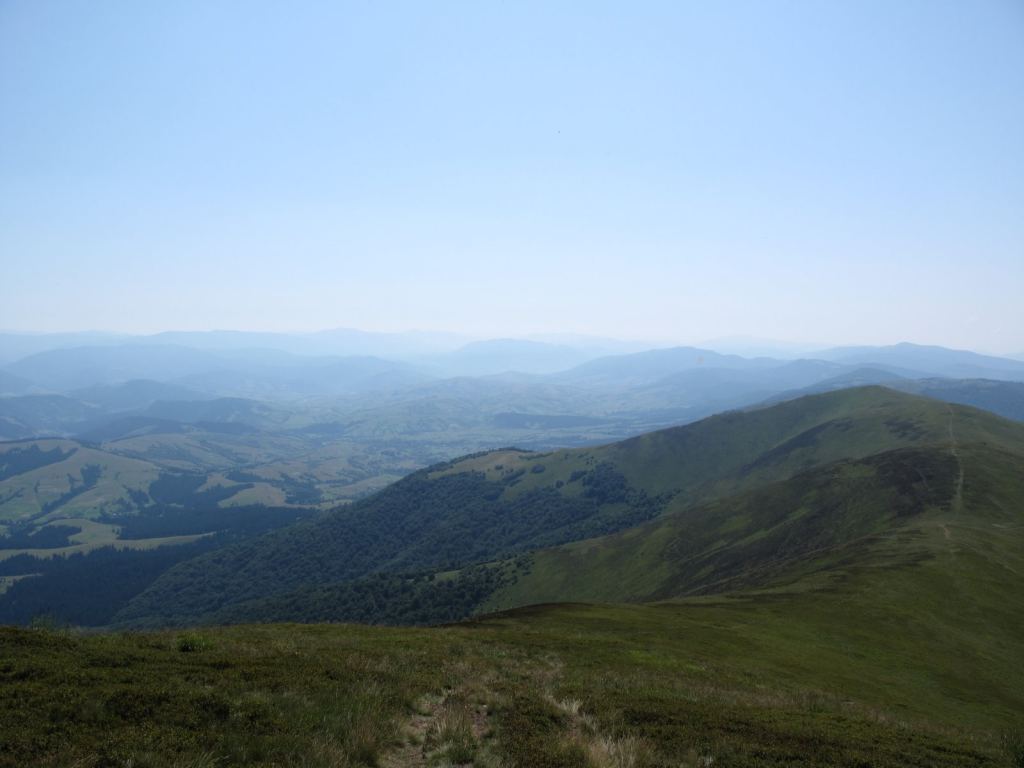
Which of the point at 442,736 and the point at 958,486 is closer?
the point at 442,736

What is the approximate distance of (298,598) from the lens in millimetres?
179875

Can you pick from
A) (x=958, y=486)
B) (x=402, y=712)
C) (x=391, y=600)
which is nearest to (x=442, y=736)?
(x=402, y=712)

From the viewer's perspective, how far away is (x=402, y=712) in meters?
14.9

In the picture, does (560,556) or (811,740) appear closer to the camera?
(811,740)

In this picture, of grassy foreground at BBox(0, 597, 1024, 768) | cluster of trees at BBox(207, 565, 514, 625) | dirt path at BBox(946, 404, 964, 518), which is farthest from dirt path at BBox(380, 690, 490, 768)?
cluster of trees at BBox(207, 565, 514, 625)

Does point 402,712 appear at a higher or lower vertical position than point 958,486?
higher

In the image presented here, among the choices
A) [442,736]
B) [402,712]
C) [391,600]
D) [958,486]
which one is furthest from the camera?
[391,600]

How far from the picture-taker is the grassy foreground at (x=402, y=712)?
10.8 metres

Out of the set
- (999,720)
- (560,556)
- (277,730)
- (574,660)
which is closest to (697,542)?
(560,556)

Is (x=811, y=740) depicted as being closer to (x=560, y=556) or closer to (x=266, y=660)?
→ (x=266, y=660)

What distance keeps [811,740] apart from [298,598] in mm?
194071

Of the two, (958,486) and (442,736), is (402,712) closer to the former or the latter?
(442,736)

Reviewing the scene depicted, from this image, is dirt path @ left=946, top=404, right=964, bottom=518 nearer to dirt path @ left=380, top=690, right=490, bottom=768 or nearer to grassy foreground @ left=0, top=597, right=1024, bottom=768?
grassy foreground @ left=0, top=597, right=1024, bottom=768

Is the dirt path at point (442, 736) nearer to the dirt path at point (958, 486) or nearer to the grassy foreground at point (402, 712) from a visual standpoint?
the grassy foreground at point (402, 712)
